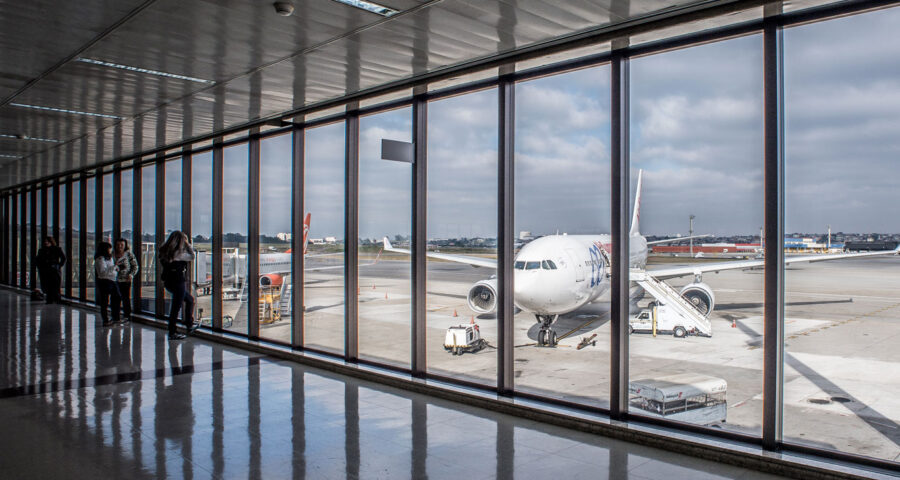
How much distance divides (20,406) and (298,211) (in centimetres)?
321

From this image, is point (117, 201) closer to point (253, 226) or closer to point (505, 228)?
point (253, 226)

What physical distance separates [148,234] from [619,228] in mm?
9131

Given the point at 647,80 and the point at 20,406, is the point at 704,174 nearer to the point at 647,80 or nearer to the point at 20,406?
the point at 647,80

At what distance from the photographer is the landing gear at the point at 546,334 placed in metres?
10.4

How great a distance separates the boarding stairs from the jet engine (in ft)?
31.1

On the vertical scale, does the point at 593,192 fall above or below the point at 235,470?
above

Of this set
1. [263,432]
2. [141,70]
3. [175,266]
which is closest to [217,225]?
[175,266]

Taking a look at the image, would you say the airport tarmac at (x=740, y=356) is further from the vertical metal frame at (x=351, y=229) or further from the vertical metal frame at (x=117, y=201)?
the vertical metal frame at (x=117, y=201)

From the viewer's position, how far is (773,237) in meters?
3.31

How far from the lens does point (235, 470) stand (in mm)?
3189

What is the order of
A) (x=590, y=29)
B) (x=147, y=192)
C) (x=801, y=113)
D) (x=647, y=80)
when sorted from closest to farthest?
(x=801, y=113), (x=590, y=29), (x=647, y=80), (x=147, y=192)

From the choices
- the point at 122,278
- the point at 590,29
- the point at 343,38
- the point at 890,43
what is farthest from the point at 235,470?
the point at 122,278

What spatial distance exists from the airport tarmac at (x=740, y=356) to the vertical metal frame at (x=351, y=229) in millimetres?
978

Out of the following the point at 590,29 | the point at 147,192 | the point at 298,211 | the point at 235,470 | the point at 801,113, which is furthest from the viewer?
the point at 147,192
